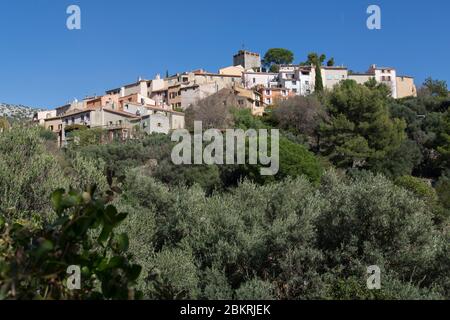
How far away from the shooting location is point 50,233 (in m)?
2.01

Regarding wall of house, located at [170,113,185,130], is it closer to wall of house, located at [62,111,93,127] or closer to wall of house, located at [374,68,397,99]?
wall of house, located at [62,111,93,127]

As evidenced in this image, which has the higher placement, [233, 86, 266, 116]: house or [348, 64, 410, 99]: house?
[348, 64, 410, 99]: house

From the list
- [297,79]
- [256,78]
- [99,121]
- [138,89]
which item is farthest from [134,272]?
[256,78]

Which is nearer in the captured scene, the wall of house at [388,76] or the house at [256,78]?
the house at [256,78]

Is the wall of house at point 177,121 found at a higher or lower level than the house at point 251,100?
lower

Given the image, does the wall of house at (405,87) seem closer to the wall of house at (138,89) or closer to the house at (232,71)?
the house at (232,71)

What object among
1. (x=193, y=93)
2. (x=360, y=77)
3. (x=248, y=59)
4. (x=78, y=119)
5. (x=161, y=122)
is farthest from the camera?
(x=248, y=59)

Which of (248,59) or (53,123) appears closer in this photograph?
(53,123)

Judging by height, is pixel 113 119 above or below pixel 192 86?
below

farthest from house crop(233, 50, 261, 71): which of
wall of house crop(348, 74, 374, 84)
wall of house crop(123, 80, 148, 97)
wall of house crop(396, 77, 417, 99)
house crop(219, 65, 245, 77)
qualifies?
wall of house crop(396, 77, 417, 99)

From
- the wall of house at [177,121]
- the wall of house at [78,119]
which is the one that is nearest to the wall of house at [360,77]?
the wall of house at [177,121]

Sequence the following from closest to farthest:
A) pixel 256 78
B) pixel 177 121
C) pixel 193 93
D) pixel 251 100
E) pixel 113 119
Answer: pixel 177 121, pixel 113 119, pixel 251 100, pixel 193 93, pixel 256 78

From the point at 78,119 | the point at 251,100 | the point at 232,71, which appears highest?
the point at 232,71

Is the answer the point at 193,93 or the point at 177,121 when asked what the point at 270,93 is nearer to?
the point at 193,93
